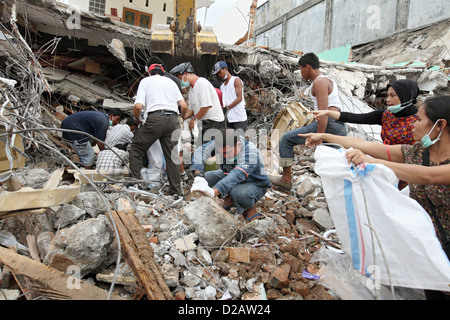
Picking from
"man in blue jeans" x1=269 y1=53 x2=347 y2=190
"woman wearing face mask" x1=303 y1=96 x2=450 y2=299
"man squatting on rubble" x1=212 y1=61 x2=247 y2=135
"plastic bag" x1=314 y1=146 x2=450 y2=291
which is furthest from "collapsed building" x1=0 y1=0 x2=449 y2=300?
"man squatting on rubble" x1=212 y1=61 x2=247 y2=135

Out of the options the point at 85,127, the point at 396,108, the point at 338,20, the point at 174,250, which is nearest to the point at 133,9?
the point at 338,20

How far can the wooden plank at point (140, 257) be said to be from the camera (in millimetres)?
1562

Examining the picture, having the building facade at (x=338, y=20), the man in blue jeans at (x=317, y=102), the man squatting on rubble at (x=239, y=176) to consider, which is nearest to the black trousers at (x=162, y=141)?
the man squatting on rubble at (x=239, y=176)

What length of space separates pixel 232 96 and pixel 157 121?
1.58 metres

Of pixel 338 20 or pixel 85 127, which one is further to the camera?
pixel 338 20

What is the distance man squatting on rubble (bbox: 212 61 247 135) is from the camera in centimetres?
441

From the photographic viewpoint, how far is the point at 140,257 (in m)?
Result: 1.68

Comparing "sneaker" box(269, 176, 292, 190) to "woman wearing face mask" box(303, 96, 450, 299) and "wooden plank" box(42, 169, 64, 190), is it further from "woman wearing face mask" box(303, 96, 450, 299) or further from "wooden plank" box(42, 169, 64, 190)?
"wooden plank" box(42, 169, 64, 190)

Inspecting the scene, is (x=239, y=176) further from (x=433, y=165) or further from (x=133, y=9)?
(x=133, y=9)

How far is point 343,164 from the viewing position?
5.44 ft

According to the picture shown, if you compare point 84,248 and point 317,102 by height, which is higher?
point 317,102

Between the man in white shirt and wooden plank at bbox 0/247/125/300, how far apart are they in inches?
106

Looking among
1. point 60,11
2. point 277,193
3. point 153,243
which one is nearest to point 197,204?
point 153,243
